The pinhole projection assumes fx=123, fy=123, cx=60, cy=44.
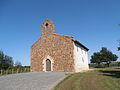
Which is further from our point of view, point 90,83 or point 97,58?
point 97,58

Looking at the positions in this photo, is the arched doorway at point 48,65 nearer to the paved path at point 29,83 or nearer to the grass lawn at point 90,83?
the paved path at point 29,83

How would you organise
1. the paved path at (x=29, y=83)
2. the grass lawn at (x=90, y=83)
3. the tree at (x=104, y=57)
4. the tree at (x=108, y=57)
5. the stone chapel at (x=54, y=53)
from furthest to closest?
the tree at (x=104, y=57) < the tree at (x=108, y=57) < the stone chapel at (x=54, y=53) < the paved path at (x=29, y=83) < the grass lawn at (x=90, y=83)

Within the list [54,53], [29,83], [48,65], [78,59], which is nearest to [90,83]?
[29,83]

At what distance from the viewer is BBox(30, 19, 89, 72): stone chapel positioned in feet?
74.2

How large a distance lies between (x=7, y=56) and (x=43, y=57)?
54.7ft

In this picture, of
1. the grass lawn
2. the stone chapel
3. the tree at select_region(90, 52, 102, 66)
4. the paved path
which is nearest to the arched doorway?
the stone chapel

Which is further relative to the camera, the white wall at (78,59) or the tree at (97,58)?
the tree at (97,58)

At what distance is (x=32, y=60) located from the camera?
88.3 feet

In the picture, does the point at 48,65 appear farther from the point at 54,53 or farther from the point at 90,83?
the point at 90,83

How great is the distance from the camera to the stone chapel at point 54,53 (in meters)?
22.6

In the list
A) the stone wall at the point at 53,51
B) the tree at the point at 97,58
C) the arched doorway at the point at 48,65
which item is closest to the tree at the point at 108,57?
the tree at the point at 97,58

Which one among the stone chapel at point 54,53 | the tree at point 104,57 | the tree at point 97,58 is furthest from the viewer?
the tree at point 97,58

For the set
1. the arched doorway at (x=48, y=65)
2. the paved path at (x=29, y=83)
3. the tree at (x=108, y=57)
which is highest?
the tree at (x=108, y=57)

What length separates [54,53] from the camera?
80.4ft
